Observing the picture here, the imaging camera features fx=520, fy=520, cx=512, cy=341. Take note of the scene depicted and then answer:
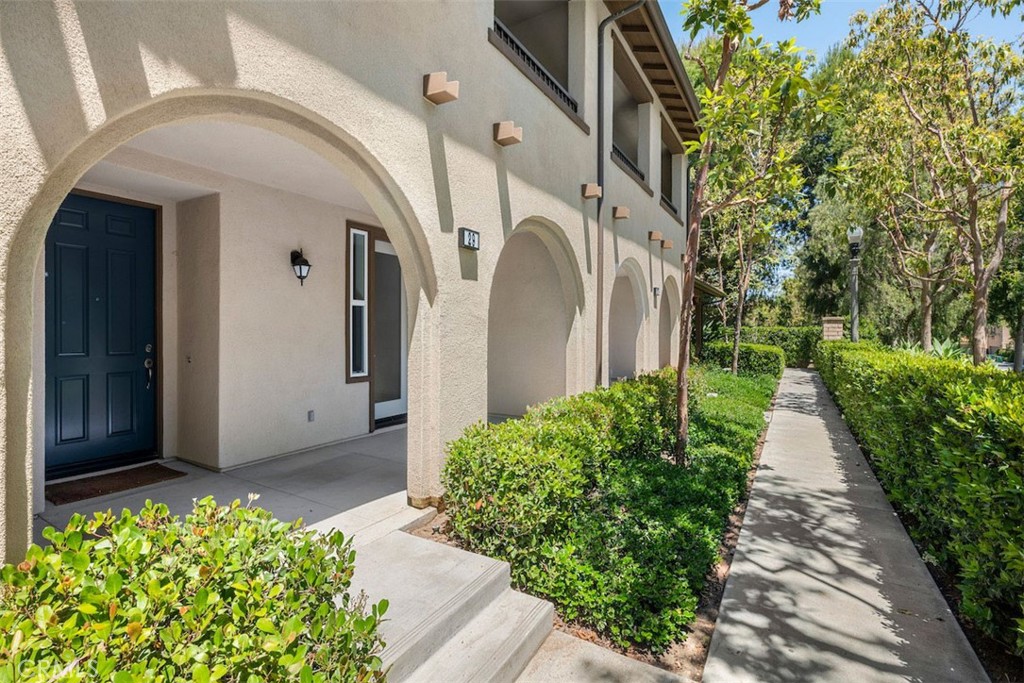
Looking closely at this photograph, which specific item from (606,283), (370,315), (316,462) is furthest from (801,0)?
(316,462)

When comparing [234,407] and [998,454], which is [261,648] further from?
[234,407]

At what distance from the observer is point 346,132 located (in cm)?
389

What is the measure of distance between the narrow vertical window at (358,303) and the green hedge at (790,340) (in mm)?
22367

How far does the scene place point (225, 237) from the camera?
5.85 metres

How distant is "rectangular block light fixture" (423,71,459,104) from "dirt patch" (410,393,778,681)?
3.73 metres

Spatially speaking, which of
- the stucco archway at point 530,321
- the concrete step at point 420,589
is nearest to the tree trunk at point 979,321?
the stucco archway at point 530,321

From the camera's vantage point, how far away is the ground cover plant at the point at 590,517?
354 cm

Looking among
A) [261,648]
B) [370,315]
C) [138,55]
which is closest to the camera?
[261,648]

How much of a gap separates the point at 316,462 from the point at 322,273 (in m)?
2.49

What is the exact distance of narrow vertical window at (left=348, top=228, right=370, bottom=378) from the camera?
24.6 ft

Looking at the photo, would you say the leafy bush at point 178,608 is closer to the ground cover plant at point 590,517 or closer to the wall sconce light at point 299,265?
the ground cover plant at point 590,517

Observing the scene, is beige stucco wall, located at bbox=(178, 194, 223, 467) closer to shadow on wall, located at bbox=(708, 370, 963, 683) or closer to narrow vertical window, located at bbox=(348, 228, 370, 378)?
narrow vertical window, located at bbox=(348, 228, 370, 378)

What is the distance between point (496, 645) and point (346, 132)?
3.65 meters

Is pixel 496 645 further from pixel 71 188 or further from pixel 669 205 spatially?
pixel 669 205
